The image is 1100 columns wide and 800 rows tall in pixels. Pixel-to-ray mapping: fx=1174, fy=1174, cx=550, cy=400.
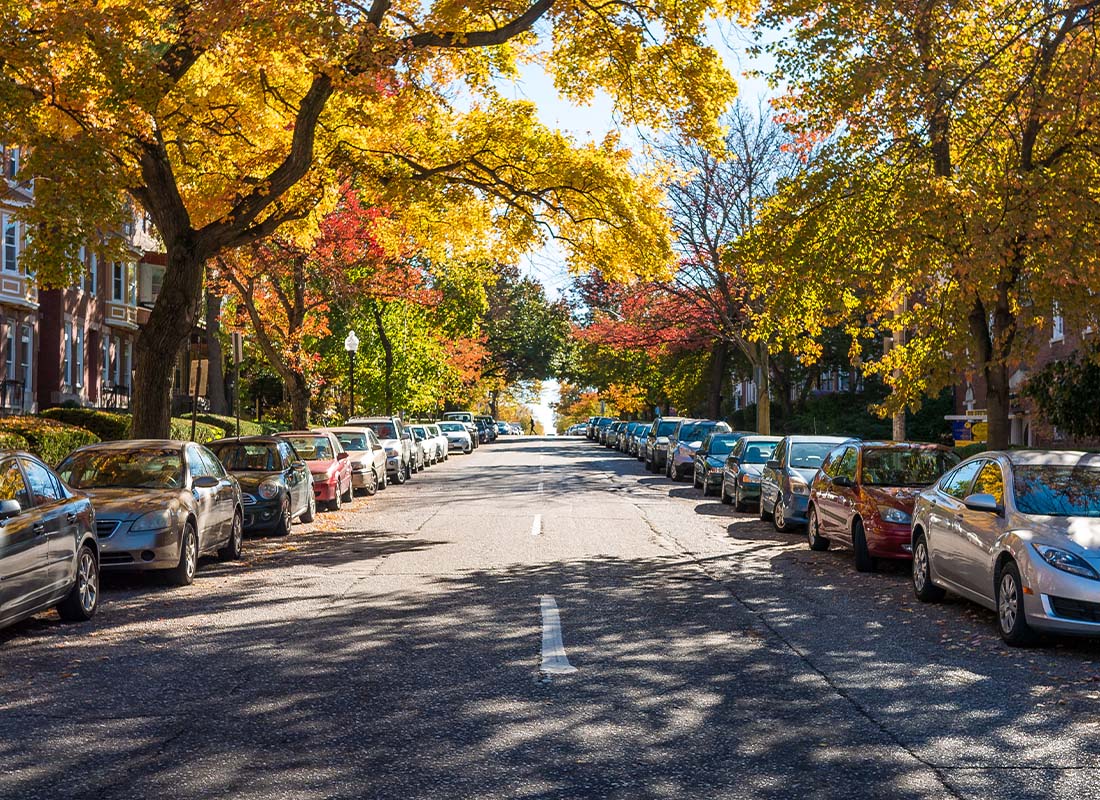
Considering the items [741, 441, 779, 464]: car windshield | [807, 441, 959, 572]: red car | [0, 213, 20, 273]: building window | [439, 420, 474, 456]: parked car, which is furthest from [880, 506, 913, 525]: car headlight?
[439, 420, 474, 456]: parked car

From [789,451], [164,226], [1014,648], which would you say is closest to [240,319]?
[164,226]

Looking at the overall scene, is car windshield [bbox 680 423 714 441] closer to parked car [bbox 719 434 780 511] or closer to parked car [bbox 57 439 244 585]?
parked car [bbox 719 434 780 511]

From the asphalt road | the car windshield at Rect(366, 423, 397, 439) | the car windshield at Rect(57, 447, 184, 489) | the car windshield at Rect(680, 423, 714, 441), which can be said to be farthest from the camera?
the car windshield at Rect(680, 423, 714, 441)

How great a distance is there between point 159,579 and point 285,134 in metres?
11.1

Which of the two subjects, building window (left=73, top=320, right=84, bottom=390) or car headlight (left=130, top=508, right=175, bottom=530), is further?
building window (left=73, top=320, right=84, bottom=390)

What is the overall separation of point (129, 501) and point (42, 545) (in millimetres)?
2978

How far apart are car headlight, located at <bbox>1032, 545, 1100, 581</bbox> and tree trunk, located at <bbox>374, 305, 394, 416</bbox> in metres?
38.2

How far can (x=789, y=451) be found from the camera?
64.3ft

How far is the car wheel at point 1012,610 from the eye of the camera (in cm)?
895

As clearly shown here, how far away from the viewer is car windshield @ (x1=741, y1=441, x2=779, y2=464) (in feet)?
77.3

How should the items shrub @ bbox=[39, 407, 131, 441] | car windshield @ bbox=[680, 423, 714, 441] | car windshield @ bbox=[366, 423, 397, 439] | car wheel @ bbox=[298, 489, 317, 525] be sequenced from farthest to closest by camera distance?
car windshield @ bbox=[680, 423, 714, 441]
car windshield @ bbox=[366, 423, 397, 439]
shrub @ bbox=[39, 407, 131, 441]
car wheel @ bbox=[298, 489, 317, 525]

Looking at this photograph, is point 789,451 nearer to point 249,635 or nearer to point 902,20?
point 902,20

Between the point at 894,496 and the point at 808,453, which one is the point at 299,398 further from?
the point at 894,496

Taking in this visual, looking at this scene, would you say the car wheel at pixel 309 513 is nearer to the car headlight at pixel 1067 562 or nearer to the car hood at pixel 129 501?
the car hood at pixel 129 501
